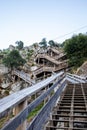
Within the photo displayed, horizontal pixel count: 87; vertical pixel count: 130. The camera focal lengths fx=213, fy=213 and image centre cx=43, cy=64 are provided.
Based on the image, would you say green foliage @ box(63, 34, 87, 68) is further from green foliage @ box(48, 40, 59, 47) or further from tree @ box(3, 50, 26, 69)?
green foliage @ box(48, 40, 59, 47)

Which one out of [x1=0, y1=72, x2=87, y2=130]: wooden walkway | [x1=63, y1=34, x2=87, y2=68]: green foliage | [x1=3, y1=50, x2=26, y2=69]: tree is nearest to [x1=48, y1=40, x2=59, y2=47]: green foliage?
[x1=63, y1=34, x2=87, y2=68]: green foliage

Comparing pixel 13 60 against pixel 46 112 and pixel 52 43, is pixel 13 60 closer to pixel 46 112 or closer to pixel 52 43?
pixel 52 43

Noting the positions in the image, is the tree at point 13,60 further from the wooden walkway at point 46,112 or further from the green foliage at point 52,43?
the wooden walkway at point 46,112

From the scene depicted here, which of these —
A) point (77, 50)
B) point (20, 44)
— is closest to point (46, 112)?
point (77, 50)

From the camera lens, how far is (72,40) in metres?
35.5

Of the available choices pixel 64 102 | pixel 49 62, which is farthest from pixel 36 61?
pixel 64 102

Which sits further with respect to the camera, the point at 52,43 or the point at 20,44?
the point at 20,44

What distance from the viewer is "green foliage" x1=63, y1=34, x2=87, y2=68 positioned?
3381 cm

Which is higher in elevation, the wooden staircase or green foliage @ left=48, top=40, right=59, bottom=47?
green foliage @ left=48, top=40, right=59, bottom=47

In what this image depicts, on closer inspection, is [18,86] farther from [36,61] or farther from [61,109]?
[61,109]

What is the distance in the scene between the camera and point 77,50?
3478cm

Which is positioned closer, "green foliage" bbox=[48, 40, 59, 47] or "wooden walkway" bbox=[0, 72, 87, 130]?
"wooden walkway" bbox=[0, 72, 87, 130]

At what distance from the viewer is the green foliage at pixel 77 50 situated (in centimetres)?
3381

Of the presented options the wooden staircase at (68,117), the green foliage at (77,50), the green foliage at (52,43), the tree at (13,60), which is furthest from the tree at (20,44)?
the wooden staircase at (68,117)
